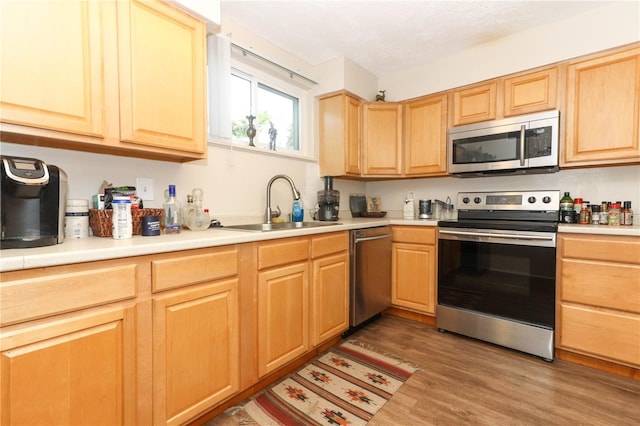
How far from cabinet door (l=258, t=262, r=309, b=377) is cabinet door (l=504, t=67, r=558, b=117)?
6.88 feet

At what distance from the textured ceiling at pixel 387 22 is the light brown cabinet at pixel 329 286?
1.58 metres

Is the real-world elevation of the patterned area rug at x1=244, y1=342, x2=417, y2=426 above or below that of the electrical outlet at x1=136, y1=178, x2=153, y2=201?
below

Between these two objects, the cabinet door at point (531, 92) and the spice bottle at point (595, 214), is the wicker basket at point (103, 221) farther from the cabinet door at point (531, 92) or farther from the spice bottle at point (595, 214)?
the spice bottle at point (595, 214)

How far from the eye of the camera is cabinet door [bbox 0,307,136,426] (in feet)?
2.88

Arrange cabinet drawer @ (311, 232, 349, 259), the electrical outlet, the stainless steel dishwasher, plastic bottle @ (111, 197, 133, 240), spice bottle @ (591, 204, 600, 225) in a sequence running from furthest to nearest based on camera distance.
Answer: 1. the stainless steel dishwasher
2. spice bottle @ (591, 204, 600, 225)
3. cabinet drawer @ (311, 232, 349, 259)
4. the electrical outlet
5. plastic bottle @ (111, 197, 133, 240)

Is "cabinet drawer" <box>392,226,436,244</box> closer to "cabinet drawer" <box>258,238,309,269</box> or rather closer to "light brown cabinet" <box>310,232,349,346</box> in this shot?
"light brown cabinet" <box>310,232,349,346</box>

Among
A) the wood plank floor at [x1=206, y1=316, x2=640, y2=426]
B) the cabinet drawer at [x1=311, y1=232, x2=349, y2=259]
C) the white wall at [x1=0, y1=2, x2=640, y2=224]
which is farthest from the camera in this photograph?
the cabinet drawer at [x1=311, y1=232, x2=349, y2=259]

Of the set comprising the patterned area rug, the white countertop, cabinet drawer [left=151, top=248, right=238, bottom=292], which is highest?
the white countertop

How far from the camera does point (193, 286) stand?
1291 millimetres

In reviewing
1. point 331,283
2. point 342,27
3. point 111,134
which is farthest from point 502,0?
point 111,134

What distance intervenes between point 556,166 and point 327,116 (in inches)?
75.6

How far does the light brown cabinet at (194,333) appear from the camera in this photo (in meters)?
1.19

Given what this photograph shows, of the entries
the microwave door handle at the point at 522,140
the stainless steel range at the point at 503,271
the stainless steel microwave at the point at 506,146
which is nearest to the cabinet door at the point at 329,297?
the stainless steel range at the point at 503,271

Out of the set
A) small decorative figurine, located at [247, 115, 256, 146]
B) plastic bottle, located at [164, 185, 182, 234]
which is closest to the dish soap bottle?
small decorative figurine, located at [247, 115, 256, 146]
